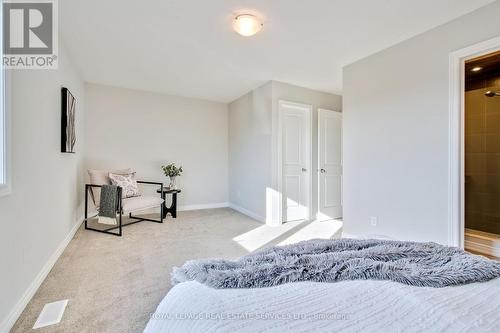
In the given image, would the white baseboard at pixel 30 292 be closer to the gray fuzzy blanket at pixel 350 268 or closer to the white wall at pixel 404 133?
the gray fuzzy blanket at pixel 350 268

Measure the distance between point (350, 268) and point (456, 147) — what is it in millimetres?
2065

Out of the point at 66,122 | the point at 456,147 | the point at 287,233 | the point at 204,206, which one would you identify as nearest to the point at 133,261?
the point at 66,122

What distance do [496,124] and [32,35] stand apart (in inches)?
209

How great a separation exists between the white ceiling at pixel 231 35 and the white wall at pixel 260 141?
0.38 m

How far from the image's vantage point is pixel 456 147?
2.26 meters

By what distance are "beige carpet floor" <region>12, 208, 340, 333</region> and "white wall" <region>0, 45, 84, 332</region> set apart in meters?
0.19

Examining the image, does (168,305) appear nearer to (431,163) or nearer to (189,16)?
(189,16)

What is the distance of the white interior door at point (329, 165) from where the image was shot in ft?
14.8

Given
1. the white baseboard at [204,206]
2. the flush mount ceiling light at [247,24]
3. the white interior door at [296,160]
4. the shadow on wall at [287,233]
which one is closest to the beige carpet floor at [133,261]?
the shadow on wall at [287,233]

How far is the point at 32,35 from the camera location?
89.2 inches

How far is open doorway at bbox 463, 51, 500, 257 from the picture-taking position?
3154 mm

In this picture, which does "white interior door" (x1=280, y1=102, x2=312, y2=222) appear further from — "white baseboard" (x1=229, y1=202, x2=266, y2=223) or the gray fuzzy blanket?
the gray fuzzy blanket

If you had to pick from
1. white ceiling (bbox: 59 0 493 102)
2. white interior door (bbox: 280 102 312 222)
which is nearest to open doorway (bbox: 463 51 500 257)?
white ceiling (bbox: 59 0 493 102)

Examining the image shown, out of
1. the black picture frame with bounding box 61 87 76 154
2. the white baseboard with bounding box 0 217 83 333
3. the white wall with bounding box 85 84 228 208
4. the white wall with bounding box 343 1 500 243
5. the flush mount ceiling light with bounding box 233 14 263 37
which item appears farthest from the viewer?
the white wall with bounding box 85 84 228 208
